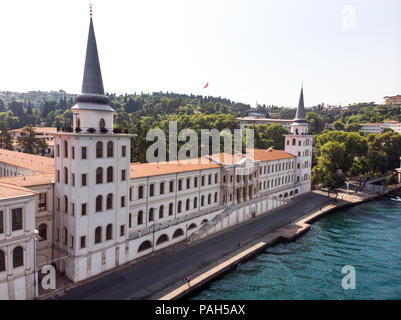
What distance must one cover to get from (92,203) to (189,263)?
41.4 ft

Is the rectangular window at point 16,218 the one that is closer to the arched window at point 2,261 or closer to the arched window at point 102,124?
the arched window at point 2,261

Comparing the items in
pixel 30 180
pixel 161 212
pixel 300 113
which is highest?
pixel 300 113

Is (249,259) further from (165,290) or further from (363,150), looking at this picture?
(363,150)

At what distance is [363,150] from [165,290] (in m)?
74.9

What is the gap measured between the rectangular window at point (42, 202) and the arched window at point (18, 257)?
251 inches

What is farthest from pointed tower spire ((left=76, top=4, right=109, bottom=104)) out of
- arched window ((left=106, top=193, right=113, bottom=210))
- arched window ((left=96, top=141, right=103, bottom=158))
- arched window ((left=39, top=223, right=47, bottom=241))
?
arched window ((left=39, top=223, right=47, bottom=241))

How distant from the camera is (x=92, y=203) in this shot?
1193 inches

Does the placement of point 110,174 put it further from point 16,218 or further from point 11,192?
point 16,218

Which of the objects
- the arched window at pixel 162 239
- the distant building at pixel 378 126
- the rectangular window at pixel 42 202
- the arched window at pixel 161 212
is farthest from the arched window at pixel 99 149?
the distant building at pixel 378 126

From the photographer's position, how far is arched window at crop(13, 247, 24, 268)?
82.2ft

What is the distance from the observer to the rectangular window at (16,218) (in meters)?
24.6

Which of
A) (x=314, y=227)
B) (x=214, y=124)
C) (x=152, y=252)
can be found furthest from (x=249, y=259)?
(x=214, y=124)

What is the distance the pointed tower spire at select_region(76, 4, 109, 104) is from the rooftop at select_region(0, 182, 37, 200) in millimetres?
9959

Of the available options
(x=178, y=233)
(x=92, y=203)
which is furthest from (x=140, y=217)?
(x=92, y=203)
